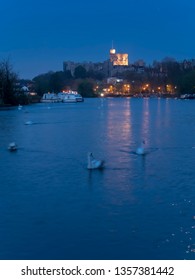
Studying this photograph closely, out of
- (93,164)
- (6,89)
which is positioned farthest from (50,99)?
(93,164)

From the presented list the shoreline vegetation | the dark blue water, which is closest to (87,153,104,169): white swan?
the dark blue water

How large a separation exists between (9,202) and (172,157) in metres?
8.00

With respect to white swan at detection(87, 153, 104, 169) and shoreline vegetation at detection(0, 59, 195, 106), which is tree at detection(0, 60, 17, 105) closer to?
shoreline vegetation at detection(0, 59, 195, 106)

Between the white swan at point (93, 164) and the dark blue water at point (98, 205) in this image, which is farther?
the white swan at point (93, 164)

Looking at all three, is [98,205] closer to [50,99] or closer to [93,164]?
[93,164]

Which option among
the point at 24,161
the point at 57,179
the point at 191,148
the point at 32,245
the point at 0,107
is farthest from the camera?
the point at 0,107

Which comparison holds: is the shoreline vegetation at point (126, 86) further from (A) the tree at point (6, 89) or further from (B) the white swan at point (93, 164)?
(B) the white swan at point (93, 164)

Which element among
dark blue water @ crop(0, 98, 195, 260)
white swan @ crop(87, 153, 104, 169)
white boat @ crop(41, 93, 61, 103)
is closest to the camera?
dark blue water @ crop(0, 98, 195, 260)

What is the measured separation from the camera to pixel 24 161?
17.4 m

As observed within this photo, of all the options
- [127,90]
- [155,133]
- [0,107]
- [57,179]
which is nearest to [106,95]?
[127,90]

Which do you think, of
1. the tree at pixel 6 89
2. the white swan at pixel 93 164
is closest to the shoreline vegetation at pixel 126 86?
the tree at pixel 6 89

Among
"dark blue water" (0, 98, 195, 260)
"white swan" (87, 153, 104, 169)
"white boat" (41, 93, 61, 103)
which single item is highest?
"white boat" (41, 93, 61, 103)

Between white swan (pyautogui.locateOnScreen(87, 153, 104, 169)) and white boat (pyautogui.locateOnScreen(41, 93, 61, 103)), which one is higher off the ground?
white boat (pyautogui.locateOnScreen(41, 93, 61, 103))
